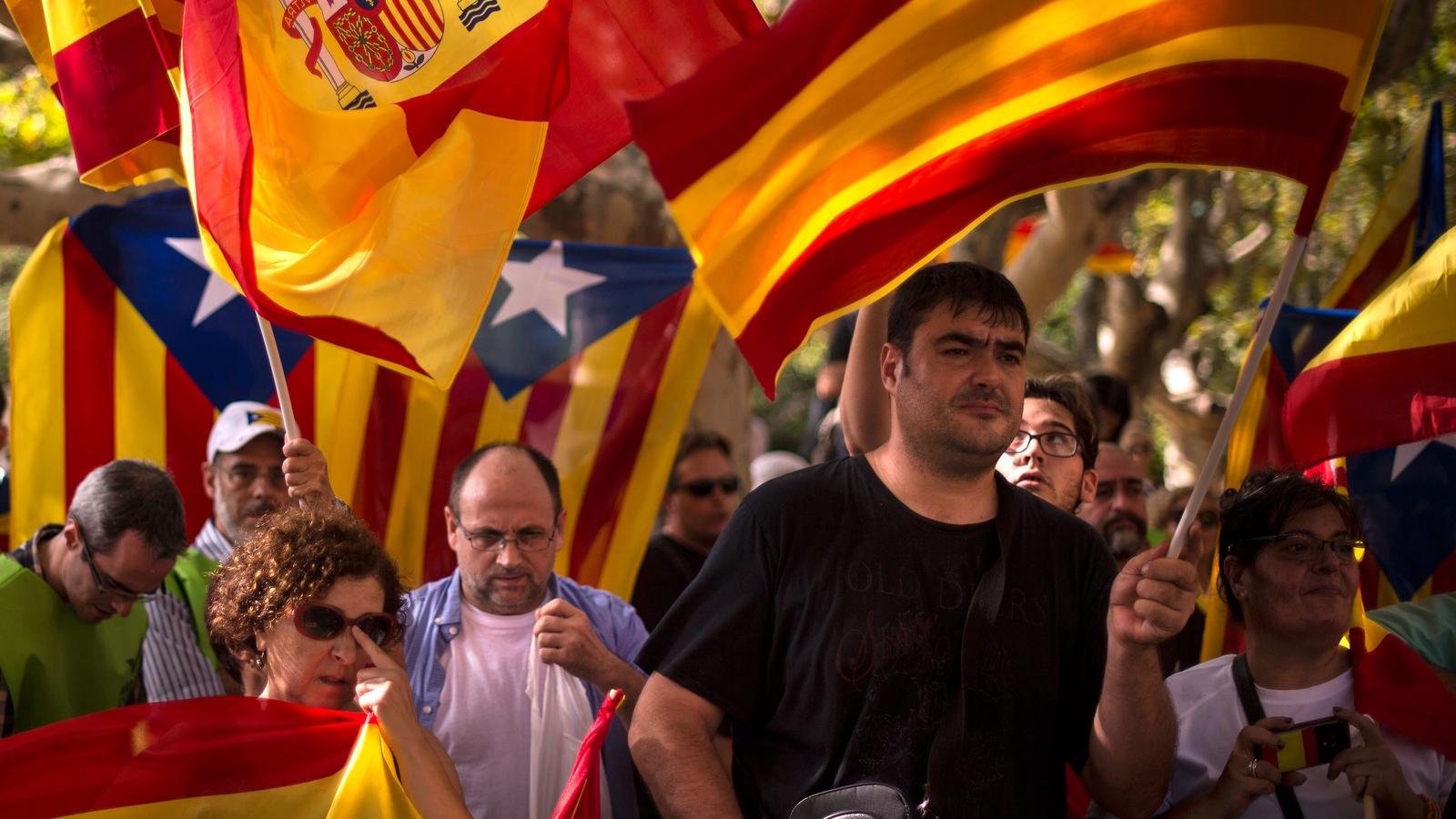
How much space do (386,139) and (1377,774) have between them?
2701mm

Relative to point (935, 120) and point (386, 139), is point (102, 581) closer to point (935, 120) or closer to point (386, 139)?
point (386, 139)

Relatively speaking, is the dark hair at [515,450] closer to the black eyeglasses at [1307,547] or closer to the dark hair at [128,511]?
the dark hair at [128,511]

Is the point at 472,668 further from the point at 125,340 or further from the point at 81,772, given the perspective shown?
the point at 125,340

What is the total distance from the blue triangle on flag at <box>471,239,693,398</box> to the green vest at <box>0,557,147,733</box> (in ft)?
6.68

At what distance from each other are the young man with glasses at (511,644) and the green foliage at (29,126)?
22.8ft

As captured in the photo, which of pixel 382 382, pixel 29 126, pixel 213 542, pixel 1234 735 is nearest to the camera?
pixel 1234 735

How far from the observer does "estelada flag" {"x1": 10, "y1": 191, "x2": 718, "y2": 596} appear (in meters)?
6.07

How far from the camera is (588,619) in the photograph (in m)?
4.29

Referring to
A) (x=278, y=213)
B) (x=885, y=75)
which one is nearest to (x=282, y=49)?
(x=278, y=213)

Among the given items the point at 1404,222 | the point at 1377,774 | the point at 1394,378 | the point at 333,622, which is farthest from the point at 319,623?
the point at 1404,222

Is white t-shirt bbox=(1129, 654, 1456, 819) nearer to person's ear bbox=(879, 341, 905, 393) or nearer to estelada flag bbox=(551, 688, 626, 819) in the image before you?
person's ear bbox=(879, 341, 905, 393)

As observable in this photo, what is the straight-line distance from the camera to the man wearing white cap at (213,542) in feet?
16.3

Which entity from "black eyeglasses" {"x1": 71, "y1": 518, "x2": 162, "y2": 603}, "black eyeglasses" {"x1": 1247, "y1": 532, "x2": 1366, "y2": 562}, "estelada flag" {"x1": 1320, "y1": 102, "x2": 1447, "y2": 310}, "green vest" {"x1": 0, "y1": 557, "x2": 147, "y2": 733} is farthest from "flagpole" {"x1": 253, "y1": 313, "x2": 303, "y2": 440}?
"estelada flag" {"x1": 1320, "y1": 102, "x2": 1447, "y2": 310}

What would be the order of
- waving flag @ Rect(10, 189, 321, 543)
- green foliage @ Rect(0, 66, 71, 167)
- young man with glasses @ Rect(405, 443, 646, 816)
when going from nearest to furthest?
young man with glasses @ Rect(405, 443, 646, 816)
waving flag @ Rect(10, 189, 321, 543)
green foliage @ Rect(0, 66, 71, 167)
